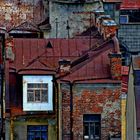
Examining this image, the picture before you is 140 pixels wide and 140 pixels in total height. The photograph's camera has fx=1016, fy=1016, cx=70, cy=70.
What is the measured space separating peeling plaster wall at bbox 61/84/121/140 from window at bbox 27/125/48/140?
2.31 metres

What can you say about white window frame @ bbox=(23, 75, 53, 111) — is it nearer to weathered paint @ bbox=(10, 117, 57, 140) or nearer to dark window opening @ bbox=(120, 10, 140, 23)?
weathered paint @ bbox=(10, 117, 57, 140)

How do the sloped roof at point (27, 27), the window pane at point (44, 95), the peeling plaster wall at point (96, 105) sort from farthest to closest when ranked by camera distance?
the sloped roof at point (27, 27), the window pane at point (44, 95), the peeling plaster wall at point (96, 105)

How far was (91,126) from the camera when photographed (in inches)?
1697

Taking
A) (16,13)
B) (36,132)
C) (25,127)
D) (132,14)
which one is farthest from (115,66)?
(132,14)

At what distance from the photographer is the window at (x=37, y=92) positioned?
45594mm

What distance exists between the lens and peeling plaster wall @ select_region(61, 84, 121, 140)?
140ft

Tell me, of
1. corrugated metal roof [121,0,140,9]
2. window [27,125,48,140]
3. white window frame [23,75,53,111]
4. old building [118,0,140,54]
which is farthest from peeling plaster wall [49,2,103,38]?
window [27,125,48,140]

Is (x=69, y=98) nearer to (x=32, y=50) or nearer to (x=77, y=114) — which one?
(x=77, y=114)

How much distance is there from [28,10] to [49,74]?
13.5 metres

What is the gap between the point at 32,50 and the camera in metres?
49.5

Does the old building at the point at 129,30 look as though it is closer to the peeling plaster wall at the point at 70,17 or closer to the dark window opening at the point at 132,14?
the dark window opening at the point at 132,14

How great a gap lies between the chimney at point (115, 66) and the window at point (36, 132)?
14.3 ft

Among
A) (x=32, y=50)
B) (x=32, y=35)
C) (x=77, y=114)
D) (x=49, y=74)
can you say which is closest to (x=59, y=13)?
(x=32, y=35)

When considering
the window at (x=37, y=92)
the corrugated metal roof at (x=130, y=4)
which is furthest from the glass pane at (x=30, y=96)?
the corrugated metal roof at (x=130, y=4)
